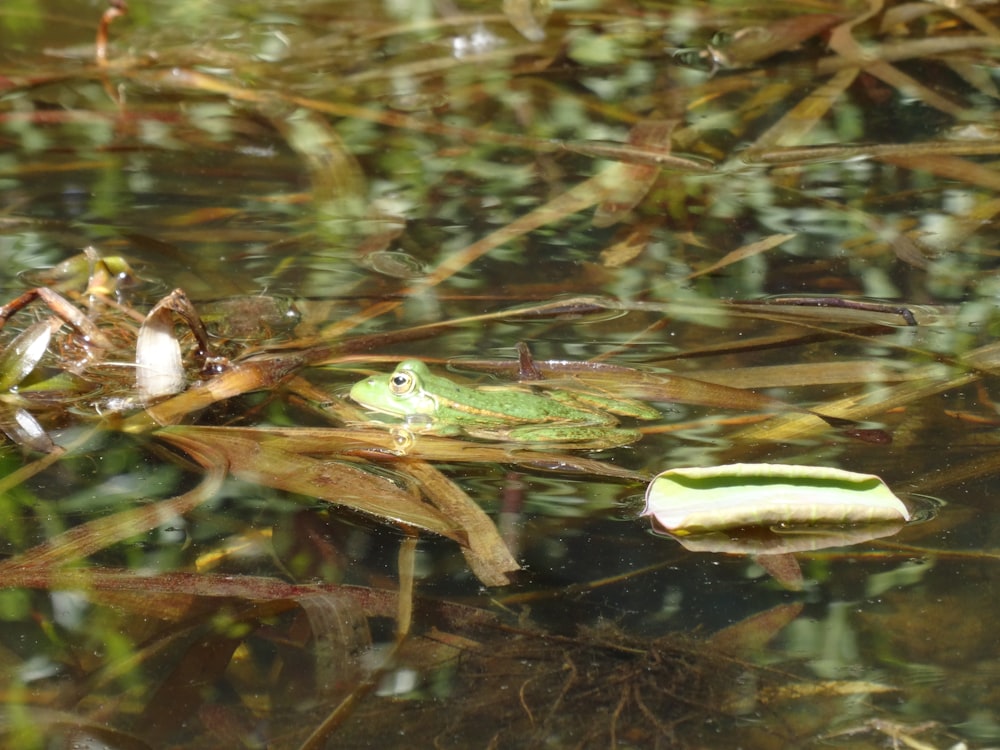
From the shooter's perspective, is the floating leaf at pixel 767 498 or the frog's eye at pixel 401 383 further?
the frog's eye at pixel 401 383

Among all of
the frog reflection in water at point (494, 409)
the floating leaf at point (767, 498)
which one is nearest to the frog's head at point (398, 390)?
the frog reflection in water at point (494, 409)

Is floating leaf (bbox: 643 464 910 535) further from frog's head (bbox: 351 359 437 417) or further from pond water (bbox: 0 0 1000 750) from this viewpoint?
frog's head (bbox: 351 359 437 417)

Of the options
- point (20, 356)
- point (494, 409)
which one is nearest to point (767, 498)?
point (494, 409)

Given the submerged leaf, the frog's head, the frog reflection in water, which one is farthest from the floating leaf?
the submerged leaf

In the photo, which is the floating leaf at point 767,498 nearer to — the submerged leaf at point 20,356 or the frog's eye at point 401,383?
the frog's eye at point 401,383

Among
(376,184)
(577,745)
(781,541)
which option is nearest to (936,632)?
(781,541)

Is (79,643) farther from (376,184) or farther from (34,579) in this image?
(376,184)
